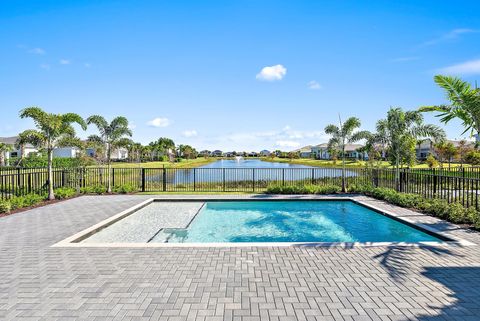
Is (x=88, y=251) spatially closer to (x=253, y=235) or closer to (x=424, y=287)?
(x=253, y=235)

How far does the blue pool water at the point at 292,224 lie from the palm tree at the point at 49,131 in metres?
7.18

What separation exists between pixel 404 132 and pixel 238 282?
12.4 meters

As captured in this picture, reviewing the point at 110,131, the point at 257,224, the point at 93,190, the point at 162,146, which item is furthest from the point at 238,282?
the point at 162,146

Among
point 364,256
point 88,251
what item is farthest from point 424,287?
point 88,251

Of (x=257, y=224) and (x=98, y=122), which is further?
(x=98, y=122)

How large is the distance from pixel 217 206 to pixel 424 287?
355 inches

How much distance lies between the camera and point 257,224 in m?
9.45

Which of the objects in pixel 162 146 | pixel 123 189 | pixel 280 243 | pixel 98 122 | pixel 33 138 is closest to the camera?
pixel 280 243

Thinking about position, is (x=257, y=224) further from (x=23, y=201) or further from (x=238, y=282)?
(x=23, y=201)

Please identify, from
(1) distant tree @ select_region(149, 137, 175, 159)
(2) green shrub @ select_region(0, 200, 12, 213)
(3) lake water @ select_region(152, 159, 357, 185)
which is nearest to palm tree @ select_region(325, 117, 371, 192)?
(3) lake water @ select_region(152, 159, 357, 185)

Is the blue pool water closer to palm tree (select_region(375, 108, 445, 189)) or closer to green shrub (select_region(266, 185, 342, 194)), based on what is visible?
green shrub (select_region(266, 185, 342, 194))

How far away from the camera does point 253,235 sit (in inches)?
324

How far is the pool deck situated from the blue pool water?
6.39 feet

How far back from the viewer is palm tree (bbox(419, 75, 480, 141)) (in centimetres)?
720
